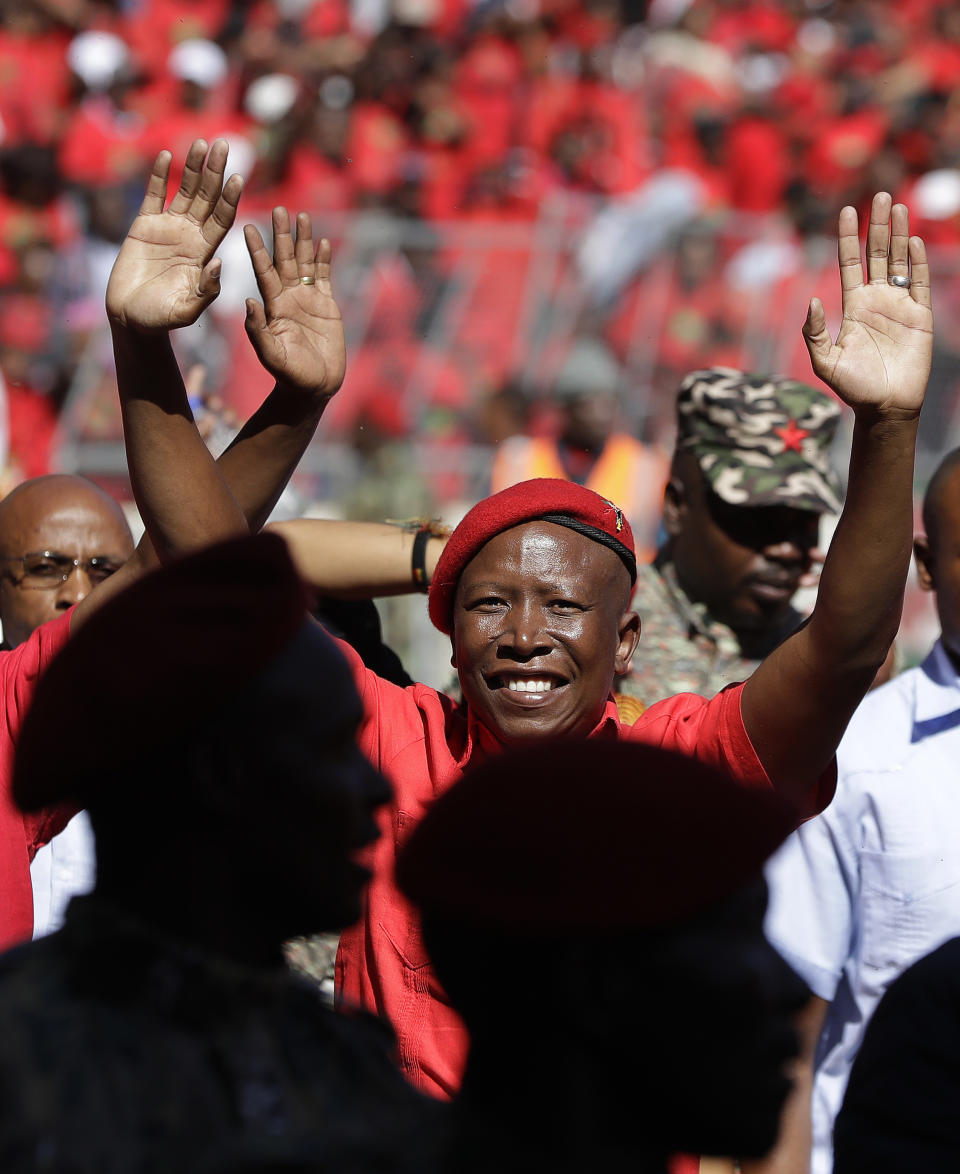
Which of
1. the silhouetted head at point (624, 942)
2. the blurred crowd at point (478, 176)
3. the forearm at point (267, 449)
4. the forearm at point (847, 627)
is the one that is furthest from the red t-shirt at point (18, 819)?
the blurred crowd at point (478, 176)

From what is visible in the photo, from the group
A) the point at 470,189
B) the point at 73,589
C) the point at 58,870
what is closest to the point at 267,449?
the point at 73,589

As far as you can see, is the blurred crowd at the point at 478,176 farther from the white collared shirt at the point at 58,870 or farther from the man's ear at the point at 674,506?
the white collared shirt at the point at 58,870

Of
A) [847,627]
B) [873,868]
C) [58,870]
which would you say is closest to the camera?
[847,627]

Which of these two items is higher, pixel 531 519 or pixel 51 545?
pixel 531 519

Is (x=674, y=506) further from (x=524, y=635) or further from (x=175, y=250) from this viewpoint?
(x=175, y=250)

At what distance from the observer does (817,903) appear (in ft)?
10.4

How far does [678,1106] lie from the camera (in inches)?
58.4

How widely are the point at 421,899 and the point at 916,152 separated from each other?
1007 cm

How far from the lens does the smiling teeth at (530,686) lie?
2.62 m

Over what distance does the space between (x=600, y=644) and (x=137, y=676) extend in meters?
1.22

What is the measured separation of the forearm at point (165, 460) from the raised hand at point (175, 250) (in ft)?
0.16

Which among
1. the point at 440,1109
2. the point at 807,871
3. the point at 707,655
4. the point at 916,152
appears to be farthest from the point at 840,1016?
the point at 916,152

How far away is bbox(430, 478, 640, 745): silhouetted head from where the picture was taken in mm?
2613

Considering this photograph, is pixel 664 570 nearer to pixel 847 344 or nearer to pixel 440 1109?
pixel 847 344
